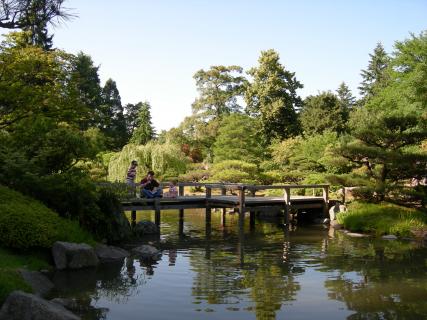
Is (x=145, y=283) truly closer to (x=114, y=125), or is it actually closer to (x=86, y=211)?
(x=86, y=211)

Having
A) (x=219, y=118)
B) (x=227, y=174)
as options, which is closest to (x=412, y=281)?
(x=227, y=174)

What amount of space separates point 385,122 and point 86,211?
11.4 metres

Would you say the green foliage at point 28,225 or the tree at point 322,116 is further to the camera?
the tree at point 322,116

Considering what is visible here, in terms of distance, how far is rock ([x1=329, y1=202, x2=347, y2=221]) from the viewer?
1988 centimetres

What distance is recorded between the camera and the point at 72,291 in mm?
9156

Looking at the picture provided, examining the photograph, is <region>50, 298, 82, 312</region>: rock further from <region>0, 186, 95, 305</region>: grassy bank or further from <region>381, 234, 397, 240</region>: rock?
<region>381, 234, 397, 240</region>: rock

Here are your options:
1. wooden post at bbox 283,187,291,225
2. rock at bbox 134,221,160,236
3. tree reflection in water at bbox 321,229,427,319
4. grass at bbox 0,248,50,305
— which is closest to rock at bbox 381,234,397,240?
tree reflection in water at bbox 321,229,427,319

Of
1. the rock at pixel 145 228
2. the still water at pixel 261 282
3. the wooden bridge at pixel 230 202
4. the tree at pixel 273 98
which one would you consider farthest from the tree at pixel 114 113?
the still water at pixel 261 282

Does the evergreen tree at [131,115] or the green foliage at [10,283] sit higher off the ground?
the evergreen tree at [131,115]

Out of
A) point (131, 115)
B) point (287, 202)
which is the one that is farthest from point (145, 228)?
point (131, 115)

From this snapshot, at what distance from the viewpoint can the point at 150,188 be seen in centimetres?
1808

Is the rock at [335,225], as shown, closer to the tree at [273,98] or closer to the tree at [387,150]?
the tree at [387,150]

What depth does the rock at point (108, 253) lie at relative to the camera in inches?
469

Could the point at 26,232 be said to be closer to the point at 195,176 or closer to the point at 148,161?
the point at 148,161
